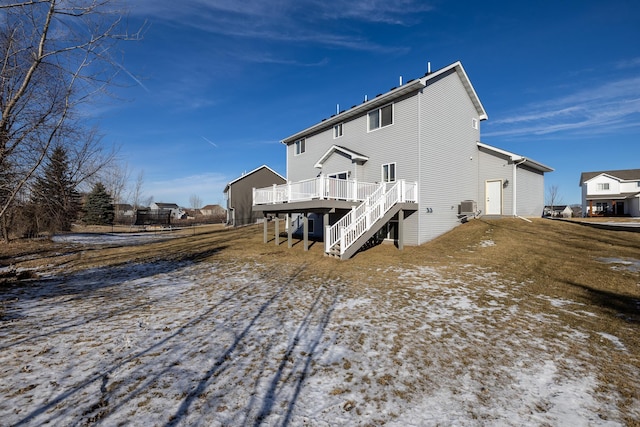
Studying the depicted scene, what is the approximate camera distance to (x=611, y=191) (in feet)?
128

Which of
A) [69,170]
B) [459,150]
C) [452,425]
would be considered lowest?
[452,425]

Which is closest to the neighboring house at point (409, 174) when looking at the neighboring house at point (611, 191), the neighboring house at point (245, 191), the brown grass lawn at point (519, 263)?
the brown grass lawn at point (519, 263)

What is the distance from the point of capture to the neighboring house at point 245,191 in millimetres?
35656

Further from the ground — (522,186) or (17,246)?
(522,186)

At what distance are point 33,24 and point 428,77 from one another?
14.4m

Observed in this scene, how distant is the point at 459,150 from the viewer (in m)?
16.7

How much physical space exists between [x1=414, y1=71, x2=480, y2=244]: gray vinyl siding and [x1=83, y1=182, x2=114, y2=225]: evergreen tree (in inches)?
1830

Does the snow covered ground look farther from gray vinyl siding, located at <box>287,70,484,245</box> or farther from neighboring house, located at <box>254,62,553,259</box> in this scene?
gray vinyl siding, located at <box>287,70,484,245</box>

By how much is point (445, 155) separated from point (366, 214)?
667 cm

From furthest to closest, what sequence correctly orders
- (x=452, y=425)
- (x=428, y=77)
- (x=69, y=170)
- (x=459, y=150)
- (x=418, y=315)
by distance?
(x=459, y=150), (x=428, y=77), (x=69, y=170), (x=418, y=315), (x=452, y=425)

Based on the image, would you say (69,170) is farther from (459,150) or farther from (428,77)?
(459,150)

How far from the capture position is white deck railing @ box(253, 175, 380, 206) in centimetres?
1262

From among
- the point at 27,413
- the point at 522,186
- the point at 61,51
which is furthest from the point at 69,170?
the point at 522,186

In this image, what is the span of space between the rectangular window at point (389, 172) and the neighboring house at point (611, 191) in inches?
1394
